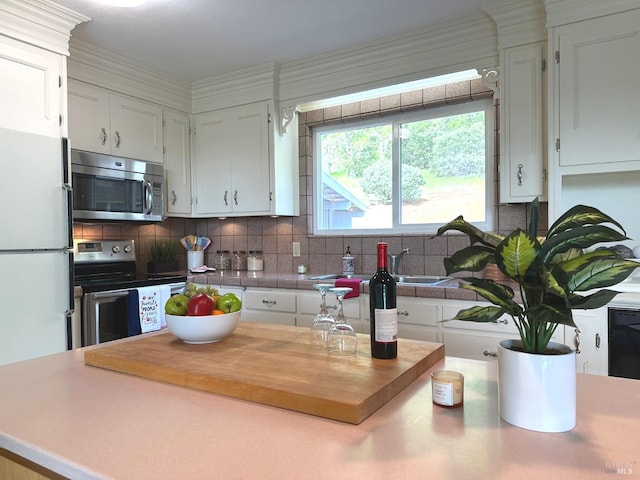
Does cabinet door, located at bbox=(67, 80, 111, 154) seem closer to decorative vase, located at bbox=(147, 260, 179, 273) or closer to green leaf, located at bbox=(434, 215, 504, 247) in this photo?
decorative vase, located at bbox=(147, 260, 179, 273)

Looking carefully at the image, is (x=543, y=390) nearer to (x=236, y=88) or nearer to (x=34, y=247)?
(x=34, y=247)

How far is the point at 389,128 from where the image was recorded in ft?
10.9

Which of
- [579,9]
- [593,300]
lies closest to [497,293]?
[593,300]

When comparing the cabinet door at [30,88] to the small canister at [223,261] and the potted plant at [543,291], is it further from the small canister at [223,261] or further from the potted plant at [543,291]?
the potted plant at [543,291]

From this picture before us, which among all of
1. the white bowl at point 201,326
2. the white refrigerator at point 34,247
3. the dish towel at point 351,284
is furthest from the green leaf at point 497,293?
the white refrigerator at point 34,247

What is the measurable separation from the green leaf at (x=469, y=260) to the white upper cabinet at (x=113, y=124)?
286 centimetres

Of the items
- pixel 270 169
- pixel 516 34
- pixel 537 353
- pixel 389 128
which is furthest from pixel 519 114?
pixel 537 353

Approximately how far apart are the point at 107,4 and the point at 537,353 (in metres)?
2.68

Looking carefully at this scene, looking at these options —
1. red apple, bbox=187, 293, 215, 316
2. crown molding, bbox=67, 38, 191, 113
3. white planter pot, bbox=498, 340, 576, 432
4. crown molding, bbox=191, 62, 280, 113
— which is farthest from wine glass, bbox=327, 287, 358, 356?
crown molding, bbox=67, 38, 191, 113

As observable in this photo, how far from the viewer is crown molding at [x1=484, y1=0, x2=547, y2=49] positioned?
7.91 feet

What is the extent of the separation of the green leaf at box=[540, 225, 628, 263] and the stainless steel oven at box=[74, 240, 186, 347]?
8.51ft

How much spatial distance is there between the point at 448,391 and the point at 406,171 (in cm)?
258

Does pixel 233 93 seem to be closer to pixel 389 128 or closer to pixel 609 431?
pixel 389 128

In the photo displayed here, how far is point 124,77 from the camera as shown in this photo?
10.6ft
